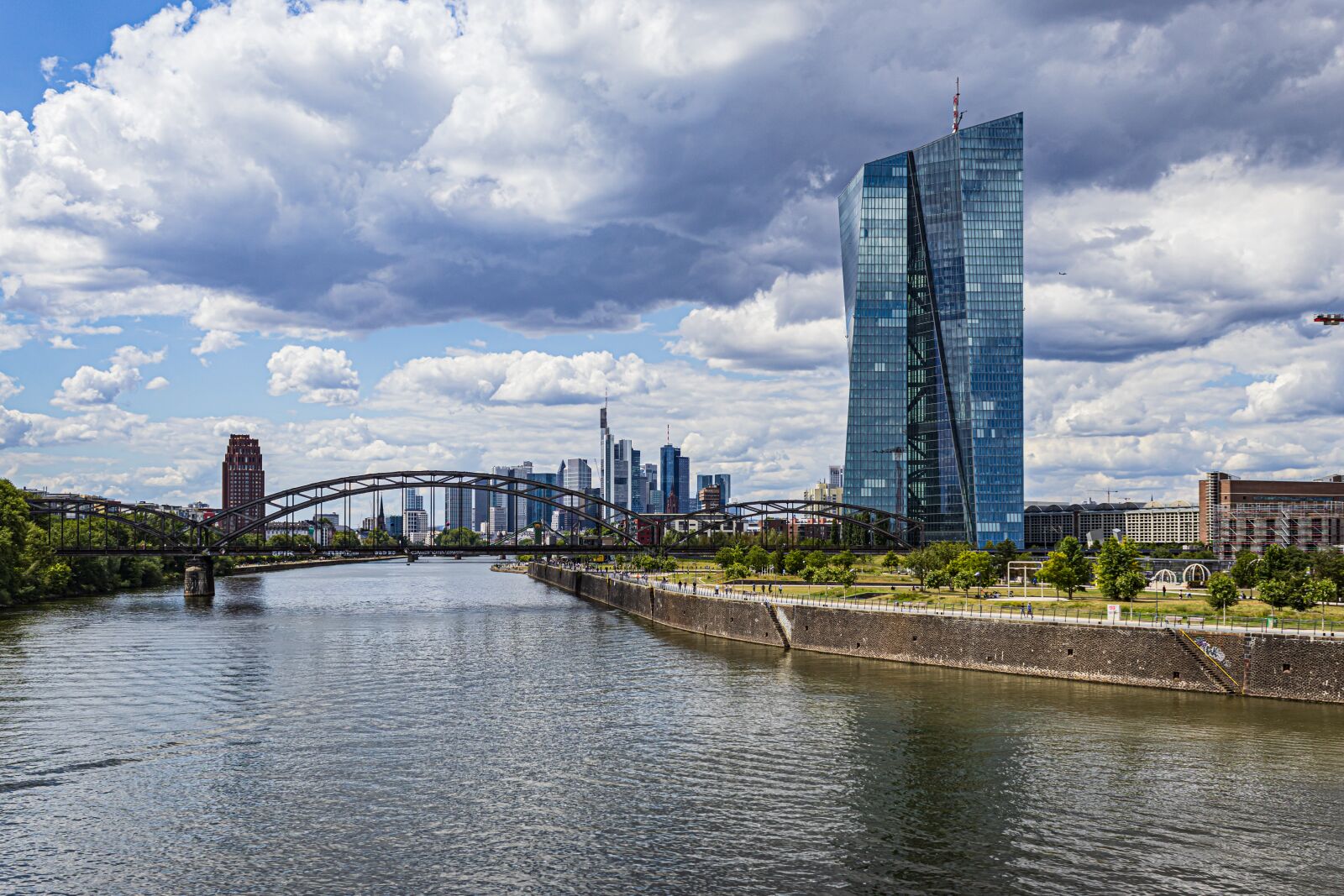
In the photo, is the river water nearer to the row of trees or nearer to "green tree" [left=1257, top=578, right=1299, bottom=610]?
"green tree" [left=1257, top=578, right=1299, bottom=610]

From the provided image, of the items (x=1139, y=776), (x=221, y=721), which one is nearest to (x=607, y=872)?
(x=1139, y=776)

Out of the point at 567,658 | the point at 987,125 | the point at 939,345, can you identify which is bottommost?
the point at 567,658

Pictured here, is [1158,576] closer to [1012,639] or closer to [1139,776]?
[1012,639]

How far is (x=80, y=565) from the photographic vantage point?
138 metres

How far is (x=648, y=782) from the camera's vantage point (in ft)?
127

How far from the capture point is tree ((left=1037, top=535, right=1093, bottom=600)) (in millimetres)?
79938

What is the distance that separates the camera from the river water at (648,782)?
1170 inches

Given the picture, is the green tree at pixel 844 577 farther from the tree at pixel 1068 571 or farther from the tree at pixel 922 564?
the tree at pixel 1068 571

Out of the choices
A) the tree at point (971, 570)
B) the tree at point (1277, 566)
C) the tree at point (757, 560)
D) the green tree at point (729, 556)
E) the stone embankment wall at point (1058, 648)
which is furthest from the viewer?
the green tree at point (729, 556)

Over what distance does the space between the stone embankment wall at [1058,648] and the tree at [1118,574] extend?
13.5m

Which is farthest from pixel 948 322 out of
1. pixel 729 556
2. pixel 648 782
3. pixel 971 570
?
pixel 648 782

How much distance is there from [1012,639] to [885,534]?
439ft

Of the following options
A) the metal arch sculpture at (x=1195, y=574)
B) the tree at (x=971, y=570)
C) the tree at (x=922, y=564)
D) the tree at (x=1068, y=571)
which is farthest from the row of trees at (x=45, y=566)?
the metal arch sculpture at (x=1195, y=574)

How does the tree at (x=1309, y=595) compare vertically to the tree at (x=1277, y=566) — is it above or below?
below
